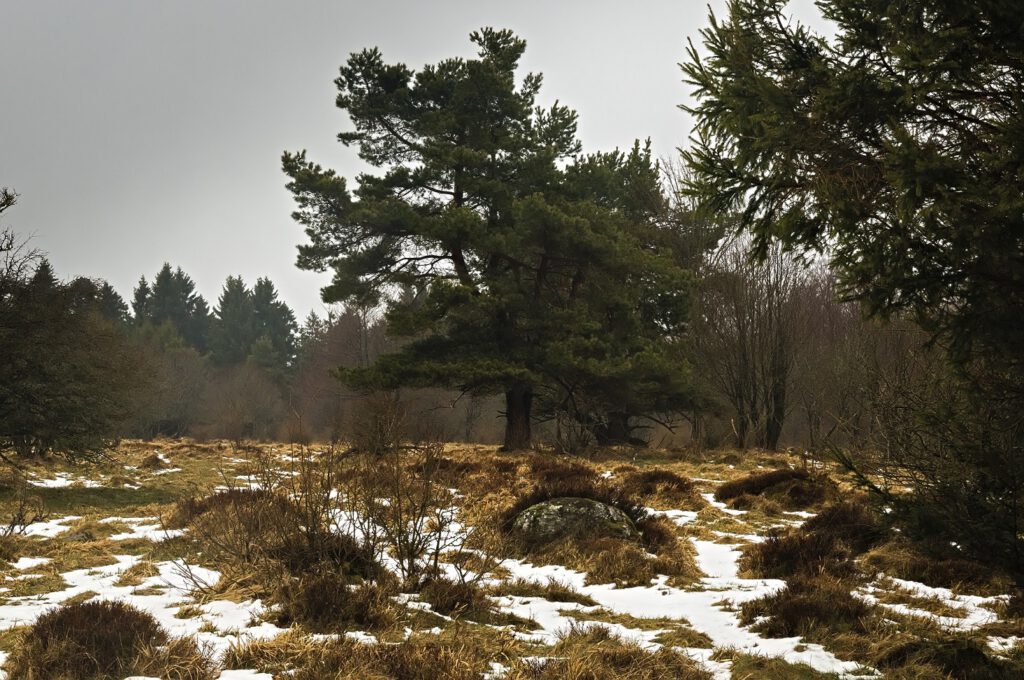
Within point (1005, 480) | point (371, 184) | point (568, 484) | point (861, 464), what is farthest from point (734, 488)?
point (371, 184)

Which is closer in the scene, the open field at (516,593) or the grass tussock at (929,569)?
the open field at (516,593)

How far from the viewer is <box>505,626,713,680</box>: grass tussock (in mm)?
3988

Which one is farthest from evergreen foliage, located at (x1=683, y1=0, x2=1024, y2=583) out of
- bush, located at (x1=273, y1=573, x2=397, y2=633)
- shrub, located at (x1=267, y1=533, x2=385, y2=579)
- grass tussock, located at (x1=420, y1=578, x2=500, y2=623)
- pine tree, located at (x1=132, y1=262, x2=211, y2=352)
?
pine tree, located at (x1=132, y1=262, x2=211, y2=352)

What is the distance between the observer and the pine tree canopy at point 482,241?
1812 cm

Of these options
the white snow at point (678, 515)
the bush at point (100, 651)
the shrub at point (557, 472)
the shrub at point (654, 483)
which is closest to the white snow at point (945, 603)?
the white snow at point (678, 515)

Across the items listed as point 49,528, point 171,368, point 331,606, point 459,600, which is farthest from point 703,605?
point 171,368

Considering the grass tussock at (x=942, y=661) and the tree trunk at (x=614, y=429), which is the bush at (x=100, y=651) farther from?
the tree trunk at (x=614, y=429)

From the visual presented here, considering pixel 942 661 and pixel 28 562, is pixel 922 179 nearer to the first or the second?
pixel 942 661

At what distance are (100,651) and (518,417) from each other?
52.1ft

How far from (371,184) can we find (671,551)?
15.3 m

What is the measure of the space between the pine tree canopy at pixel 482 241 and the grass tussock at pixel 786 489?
690 cm

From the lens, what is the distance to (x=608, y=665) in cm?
411

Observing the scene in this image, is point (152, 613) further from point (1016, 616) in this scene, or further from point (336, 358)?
point (336, 358)

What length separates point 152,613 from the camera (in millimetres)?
5320
